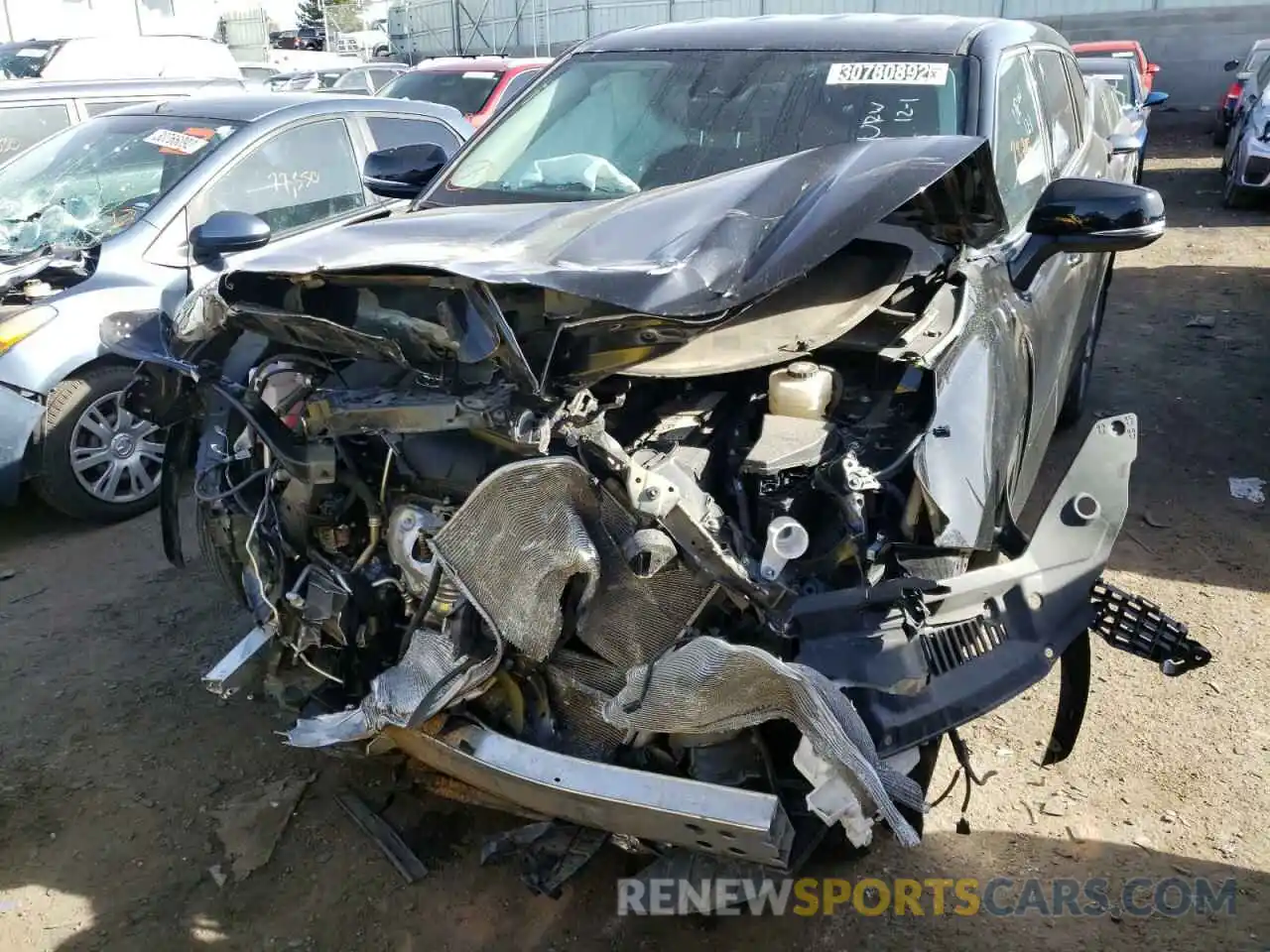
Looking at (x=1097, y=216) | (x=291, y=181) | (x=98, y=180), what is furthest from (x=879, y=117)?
(x=98, y=180)

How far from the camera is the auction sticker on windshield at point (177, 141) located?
4957 mm

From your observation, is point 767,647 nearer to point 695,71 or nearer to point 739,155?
point 739,155

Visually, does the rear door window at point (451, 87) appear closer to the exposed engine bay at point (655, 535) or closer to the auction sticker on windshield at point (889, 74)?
the auction sticker on windshield at point (889, 74)

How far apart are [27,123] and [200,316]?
5.25 meters

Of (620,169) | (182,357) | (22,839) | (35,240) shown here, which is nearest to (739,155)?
(620,169)

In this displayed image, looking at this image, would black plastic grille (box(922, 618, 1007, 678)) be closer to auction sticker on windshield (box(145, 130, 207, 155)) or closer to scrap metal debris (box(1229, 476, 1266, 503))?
scrap metal debris (box(1229, 476, 1266, 503))

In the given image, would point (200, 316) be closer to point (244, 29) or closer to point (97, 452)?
point (97, 452)

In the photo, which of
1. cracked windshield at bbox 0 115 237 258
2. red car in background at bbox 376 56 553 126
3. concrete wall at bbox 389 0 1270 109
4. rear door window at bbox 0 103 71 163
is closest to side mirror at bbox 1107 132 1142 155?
cracked windshield at bbox 0 115 237 258

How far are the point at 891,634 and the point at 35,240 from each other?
15.1ft

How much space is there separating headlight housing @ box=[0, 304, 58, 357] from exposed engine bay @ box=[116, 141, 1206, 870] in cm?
210

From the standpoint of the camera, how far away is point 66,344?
14.1 feet

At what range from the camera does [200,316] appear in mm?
2547

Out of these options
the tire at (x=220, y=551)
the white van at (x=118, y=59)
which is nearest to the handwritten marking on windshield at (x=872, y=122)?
the tire at (x=220, y=551)

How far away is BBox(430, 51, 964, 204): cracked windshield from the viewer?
3.29m
